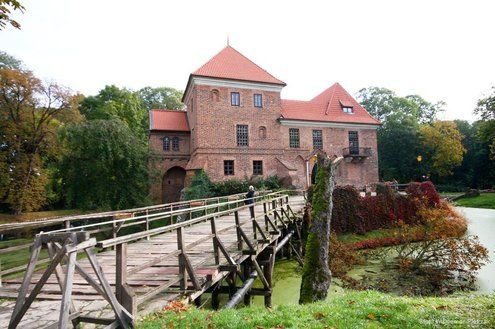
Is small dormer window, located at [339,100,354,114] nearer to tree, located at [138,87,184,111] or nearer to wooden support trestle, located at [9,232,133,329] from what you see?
tree, located at [138,87,184,111]

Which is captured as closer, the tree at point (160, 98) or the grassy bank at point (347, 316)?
the grassy bank at point (347, 316)

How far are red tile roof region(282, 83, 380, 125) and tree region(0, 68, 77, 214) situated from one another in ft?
61.9

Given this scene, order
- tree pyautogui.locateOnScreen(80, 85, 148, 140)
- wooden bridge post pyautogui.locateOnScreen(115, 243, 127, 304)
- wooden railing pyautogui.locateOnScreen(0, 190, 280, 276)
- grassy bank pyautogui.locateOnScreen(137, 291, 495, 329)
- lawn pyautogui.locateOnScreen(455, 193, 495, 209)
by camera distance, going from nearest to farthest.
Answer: wooden bridge post pyautogui.locateOnScreen(115, 243, 127, 304) < grassy bank pyautogui.locateOnScreen(137, 291, 495, 329) < wooden railing pyautogui.locateOnScreen(0, 190, 280, 276) < lawn pyautogui.locateOnScreen(455, 193, 495, 209) < tree pyautogui.locateOnScreen(80, 85, 148, 140)

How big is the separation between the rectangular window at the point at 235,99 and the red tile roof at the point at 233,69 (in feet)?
4.18

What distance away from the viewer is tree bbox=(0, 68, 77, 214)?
21359 millimetres

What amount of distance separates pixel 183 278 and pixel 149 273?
893 millimetres

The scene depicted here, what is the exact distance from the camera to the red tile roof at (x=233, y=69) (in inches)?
961

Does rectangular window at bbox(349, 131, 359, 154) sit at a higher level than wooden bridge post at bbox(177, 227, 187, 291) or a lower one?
higher

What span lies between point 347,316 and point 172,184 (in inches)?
926

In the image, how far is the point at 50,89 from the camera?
906 inches

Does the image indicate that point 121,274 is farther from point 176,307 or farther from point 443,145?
point 443,145

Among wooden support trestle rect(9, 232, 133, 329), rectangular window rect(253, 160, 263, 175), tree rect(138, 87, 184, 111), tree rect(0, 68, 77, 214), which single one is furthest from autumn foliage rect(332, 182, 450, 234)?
tree rect(138, 87, 184, 111)

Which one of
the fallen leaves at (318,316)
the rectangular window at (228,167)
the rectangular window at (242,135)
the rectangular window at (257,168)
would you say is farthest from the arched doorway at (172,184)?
the fallen leaves at (318,316)

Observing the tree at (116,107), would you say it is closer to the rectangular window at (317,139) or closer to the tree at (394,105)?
the rectangular window at (317,139)
